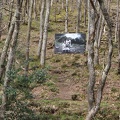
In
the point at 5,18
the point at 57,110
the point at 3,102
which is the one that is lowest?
the point at 57,110

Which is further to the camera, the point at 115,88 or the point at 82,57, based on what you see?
the point at 82,57

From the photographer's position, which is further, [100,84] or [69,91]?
[69,91]

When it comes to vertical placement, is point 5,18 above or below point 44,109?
above

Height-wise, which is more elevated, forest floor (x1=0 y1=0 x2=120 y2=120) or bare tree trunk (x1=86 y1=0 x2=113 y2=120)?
bare tree trunk (x1=86 y1=0 x2=113 y2=120)

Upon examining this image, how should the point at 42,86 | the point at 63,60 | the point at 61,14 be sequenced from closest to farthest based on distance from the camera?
the point at 42,86
the point at 63,60
the point at 61,14

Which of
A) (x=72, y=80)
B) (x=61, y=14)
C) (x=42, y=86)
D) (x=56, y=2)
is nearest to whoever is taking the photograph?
(x=42, y=86)

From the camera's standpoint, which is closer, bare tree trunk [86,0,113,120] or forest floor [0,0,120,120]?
bare tree trunk [86,0,113,120]

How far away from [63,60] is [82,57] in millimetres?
1545

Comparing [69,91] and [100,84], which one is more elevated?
[100,84]

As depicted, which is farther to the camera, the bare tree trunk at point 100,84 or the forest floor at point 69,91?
the forest floor at point 69,91

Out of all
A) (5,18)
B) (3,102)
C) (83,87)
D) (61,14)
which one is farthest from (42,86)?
(61,14)

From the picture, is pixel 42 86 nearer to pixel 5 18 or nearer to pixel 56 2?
pixel 5 18

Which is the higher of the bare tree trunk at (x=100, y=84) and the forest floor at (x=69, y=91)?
the bare tree trunk at (x=100, y=84)

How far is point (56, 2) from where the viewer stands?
51406 mm
